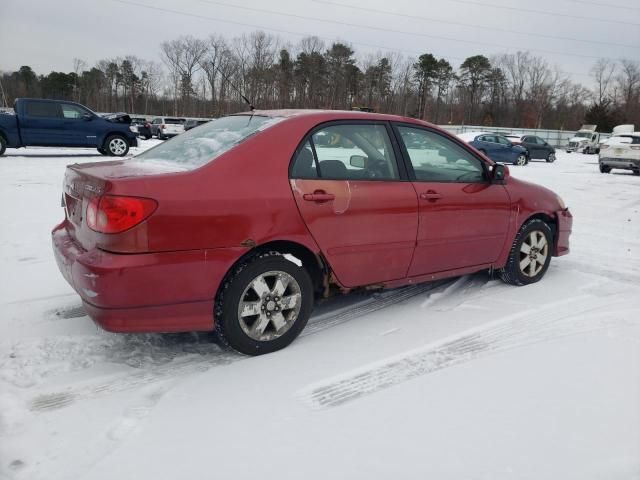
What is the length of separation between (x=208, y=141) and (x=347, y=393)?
189cm

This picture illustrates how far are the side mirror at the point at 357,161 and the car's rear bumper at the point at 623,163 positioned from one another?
18925mm

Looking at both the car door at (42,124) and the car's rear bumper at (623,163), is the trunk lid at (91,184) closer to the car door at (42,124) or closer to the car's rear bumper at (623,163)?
the car door at (42,124)

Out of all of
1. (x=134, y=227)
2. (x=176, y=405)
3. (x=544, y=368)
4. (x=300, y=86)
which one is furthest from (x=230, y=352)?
(x=300, y=86)

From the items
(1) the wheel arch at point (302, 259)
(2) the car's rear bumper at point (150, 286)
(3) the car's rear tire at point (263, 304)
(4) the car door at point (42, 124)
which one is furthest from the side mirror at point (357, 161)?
(4) the car door at point (42, 124)

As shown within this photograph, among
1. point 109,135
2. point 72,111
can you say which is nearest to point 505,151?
point 109,135

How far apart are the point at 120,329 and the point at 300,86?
199 ft

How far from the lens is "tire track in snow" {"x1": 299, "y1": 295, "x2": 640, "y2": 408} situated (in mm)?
2814

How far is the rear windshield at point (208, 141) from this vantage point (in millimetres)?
3191

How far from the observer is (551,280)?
4898 millimetres

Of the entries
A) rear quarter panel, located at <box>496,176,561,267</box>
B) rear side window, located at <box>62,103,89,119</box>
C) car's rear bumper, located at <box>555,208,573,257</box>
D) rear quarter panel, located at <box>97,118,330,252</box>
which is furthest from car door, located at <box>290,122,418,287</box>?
rear side window, located at <box>62,103,89,119</box>

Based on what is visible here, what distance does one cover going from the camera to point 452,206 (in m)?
3.95

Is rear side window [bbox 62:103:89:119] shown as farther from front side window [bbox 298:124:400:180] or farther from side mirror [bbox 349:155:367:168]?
side mirror [bbox 349:155:367:168]

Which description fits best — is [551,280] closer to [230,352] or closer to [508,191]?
[508,191]

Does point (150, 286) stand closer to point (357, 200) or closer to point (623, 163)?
point (357, 200)
